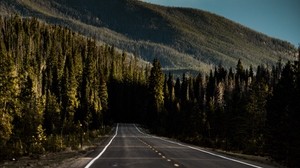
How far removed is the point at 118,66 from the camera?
199875 millimetres

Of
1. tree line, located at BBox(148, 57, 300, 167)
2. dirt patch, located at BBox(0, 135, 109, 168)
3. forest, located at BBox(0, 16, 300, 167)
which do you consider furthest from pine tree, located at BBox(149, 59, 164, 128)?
dirt patch, located at BBox(0, 135, 109, 168)

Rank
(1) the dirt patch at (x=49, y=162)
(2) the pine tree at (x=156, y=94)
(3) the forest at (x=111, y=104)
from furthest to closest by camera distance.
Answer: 1. (2) the pine tree at (x=156, y=94)
2. (3) the forest at (x=111, y=104)
3. (1) the dirt patch at (x=49, y=162)

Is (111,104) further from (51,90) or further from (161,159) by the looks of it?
(161,159)

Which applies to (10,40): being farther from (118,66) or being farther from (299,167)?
(299,167)

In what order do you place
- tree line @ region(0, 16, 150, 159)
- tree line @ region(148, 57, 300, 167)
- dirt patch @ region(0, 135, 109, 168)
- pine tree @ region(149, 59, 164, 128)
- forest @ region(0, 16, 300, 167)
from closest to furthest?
1. dirt patch @ region(0, 135, 109, 168)
2. tree line @ region(148, 57, 300, 167)
3. forest @ region(0, 16, 300, 167)
4. tree line @ region(0, 16, 150, 159)
5. pine tree @ region(149, 59, 164, 128)

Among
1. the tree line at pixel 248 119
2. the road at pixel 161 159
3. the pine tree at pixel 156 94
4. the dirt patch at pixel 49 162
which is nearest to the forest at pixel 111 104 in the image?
the tree line at pixel 248 119

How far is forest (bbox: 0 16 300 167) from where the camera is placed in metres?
38.4

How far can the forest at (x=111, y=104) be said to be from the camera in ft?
126

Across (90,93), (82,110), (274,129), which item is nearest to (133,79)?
(90,93)

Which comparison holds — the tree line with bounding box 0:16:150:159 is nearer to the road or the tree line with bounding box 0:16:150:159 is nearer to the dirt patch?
the dirt patch

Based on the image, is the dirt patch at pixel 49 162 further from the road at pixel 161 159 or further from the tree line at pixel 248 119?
the tree line at pixel 248 119

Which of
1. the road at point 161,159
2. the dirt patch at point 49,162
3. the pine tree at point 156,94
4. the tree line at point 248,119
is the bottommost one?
the dirt patch at point 49,162

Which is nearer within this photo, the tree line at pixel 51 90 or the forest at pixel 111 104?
the forest at pixel 111 104

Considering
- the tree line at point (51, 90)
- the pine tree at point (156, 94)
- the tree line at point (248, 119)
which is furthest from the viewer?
the pine tree at point (156, 94)
